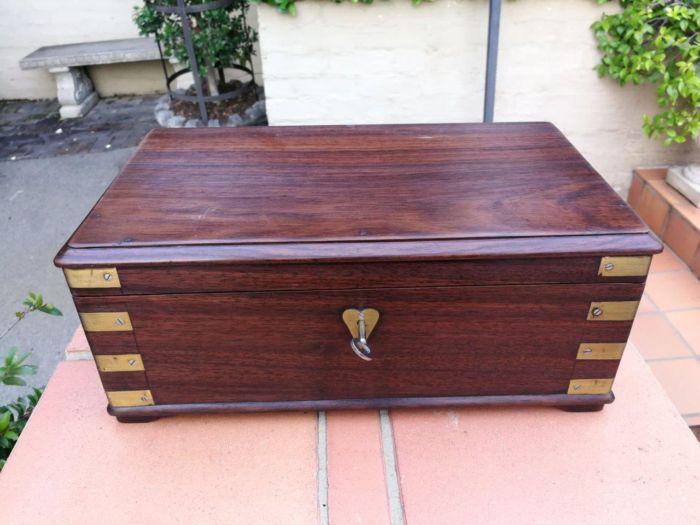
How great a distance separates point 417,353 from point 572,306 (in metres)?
0.25

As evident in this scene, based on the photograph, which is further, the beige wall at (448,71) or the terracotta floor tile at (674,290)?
the beige wall at (448,71)

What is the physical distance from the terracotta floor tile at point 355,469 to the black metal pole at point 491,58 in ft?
3.80

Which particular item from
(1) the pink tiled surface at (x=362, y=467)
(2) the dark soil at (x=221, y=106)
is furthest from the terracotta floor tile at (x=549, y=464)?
(2) the dark soil at (x=221, y=106)

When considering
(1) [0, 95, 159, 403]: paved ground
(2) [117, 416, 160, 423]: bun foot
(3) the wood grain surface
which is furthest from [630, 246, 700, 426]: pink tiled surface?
(1) [0, 95, 159, 403]: paved ground

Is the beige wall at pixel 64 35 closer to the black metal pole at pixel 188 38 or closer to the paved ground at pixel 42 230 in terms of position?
the paved ground at pixel 42 230

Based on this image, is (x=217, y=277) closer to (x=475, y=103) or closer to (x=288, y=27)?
(x=288, y=27)

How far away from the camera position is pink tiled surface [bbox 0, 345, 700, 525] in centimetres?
86

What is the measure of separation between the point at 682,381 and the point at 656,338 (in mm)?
153

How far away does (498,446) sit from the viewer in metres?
0.95

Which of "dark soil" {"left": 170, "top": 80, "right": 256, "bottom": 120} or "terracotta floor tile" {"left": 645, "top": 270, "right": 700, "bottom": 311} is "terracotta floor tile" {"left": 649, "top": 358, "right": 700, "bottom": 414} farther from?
"dark soil" {"left": 170, "top": 80, "right": 256, "bottom": 120}

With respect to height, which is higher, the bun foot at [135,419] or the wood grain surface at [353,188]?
Answer: the wood grain surface at [353,188]

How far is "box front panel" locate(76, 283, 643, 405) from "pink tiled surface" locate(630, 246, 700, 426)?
0.57 meters

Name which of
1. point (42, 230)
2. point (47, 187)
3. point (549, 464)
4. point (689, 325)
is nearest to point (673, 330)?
point (689, 325)

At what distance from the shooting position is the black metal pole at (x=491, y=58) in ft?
5.46
